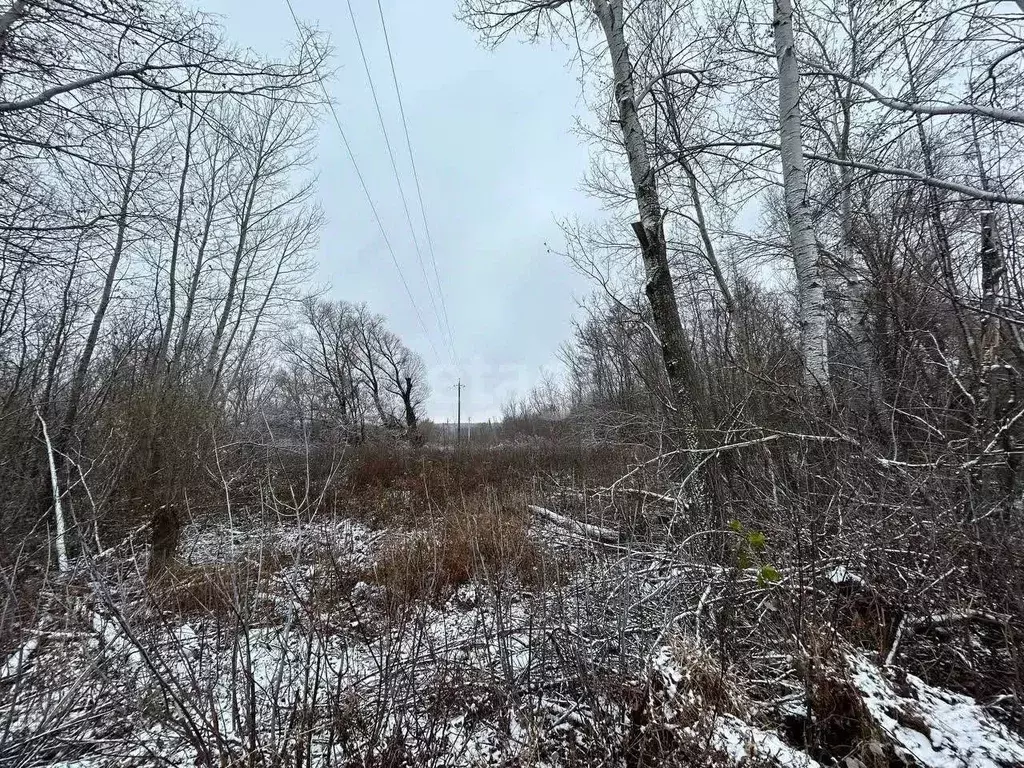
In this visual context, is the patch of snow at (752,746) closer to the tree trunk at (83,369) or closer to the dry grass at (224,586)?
the dry grass at (224,586)

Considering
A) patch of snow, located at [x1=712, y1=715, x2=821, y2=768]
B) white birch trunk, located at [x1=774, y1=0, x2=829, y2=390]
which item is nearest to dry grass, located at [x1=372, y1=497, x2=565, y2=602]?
patch of snow, located at [x1=712, y1=715, x2=821, y2=768]

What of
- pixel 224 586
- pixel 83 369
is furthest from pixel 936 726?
pixel 83 369

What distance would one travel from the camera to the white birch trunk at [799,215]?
3545 mm

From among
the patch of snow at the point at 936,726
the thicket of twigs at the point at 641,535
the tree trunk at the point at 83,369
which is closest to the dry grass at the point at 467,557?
the thicket of twigs at the point at 641,535

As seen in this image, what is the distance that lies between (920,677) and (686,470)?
1996 mm

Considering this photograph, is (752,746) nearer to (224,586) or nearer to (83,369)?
(224,586)

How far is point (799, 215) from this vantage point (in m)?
3.71

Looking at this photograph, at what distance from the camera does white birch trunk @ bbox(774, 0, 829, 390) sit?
3.54 meters

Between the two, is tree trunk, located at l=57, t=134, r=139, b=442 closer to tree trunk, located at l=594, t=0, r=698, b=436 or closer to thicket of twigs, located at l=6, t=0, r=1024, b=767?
thicket of twigs, located at l=6, t=0, r=1024, b=767

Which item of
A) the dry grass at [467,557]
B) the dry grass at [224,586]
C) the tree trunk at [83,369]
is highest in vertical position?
the tree trunk at [83,369]

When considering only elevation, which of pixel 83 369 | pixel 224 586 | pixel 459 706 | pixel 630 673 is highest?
pixel 83 369

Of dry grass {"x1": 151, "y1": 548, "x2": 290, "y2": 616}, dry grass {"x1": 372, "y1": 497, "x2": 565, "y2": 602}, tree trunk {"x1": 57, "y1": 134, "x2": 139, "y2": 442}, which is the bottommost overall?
dry grass {"x1": 372, "y1": 497, "x2": 565, "y2": 602}

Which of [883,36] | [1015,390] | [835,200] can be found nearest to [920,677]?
[1015,390]

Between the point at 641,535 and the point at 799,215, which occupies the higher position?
the point at 799,215
